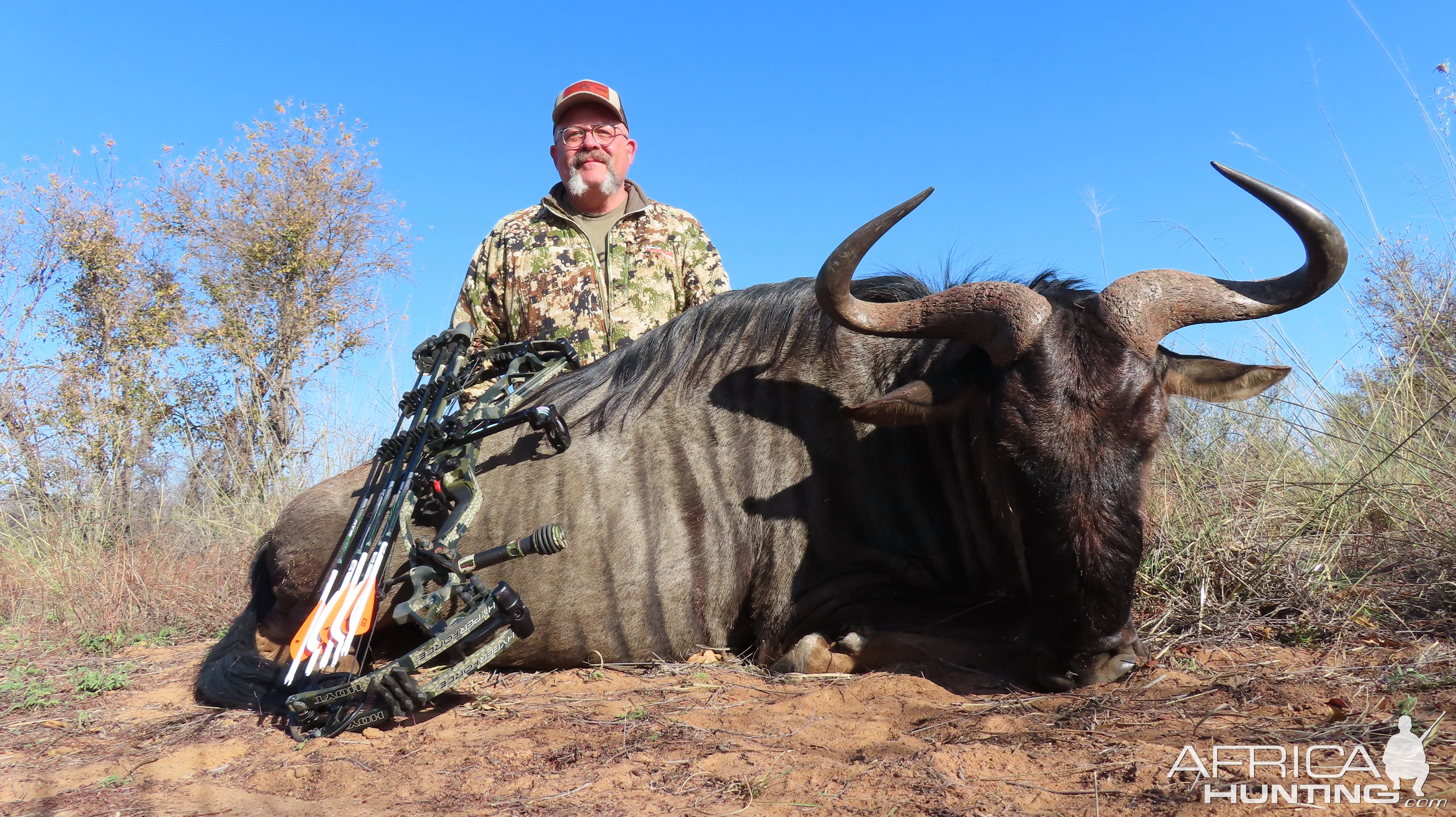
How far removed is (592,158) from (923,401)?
148 inches

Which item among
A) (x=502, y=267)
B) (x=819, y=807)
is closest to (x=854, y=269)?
(x=819, y=807)

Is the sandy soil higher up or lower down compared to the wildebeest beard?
lower down

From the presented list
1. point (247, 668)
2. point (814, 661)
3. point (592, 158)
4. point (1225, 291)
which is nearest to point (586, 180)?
point (592, 158)

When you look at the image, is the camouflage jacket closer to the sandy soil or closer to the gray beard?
the gray beard

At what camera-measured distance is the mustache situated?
20.3 feet

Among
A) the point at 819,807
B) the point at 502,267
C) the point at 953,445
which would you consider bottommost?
the point at 819,807

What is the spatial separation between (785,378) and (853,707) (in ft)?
5.13

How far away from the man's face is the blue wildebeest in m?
2.21

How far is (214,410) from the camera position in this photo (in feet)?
45.5

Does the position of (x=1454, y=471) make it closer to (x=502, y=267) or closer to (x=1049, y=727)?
(x=1049, y=727)

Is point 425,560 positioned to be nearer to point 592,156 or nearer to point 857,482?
point 857,482

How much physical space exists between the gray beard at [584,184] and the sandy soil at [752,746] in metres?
3.76

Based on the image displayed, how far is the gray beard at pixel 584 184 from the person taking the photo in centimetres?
616

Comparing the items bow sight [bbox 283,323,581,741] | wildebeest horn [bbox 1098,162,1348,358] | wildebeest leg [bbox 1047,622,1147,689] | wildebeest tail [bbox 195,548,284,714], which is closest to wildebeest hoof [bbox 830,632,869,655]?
wildebeest leg [bbox 1047,622,1147,689]
